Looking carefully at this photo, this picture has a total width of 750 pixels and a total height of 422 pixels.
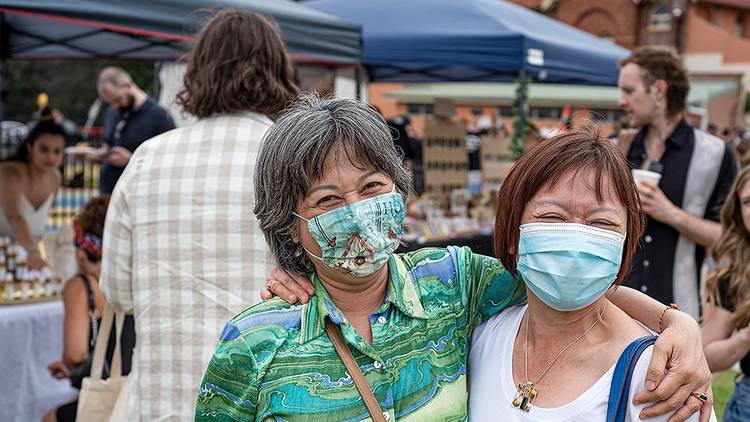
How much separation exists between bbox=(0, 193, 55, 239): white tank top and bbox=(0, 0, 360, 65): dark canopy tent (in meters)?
1.26

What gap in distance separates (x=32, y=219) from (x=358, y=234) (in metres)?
4.38

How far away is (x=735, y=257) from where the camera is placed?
2.96m

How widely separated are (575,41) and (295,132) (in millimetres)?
6598

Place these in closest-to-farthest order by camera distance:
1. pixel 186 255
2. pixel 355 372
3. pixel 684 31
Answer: pixel 355 372
pixel 186 255
pixel 684 31

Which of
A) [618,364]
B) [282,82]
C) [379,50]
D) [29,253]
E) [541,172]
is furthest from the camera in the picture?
[379,50]

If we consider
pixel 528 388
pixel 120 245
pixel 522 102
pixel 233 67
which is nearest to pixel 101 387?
pixel 120 245

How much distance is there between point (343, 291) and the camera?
1.78 meters

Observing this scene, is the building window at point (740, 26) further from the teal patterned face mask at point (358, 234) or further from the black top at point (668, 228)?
the teal patterned face mask at point (358, 234)

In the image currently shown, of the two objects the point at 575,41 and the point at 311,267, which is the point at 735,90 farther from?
the point at 311,267

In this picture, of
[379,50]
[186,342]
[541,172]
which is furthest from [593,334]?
[379,50]

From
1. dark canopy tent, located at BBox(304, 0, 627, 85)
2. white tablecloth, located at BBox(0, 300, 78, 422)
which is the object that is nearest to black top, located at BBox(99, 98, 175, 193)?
dark canopy tent, located at BBox(304, 0, 627, 85)

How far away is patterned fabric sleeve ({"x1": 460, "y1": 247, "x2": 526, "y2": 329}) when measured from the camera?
6.24 ft

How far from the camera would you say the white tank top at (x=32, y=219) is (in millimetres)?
5336

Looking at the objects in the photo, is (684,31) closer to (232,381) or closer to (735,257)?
(735,257)
